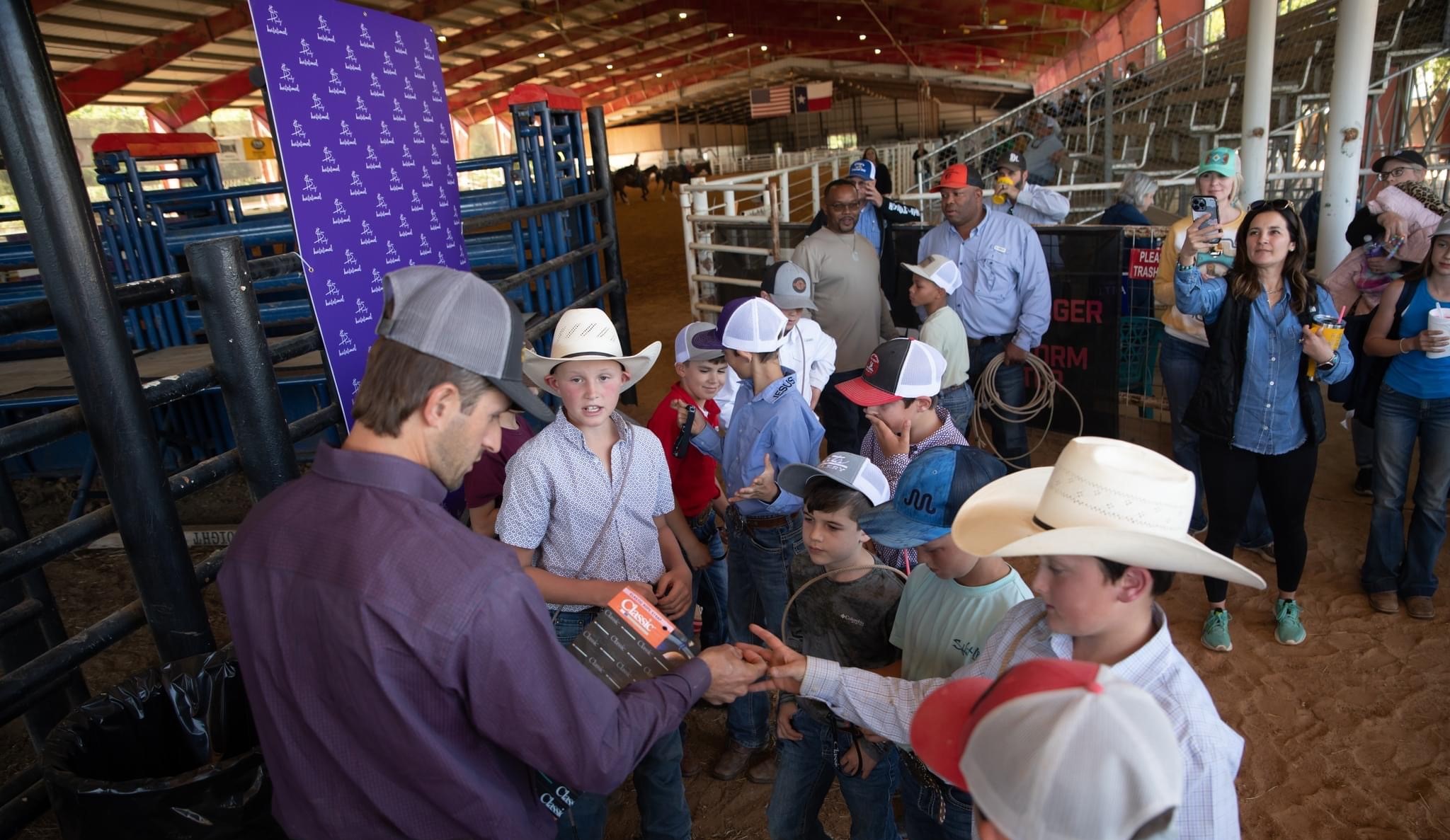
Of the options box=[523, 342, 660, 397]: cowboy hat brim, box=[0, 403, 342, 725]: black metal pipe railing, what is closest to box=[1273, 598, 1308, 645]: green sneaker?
Result: box=[523, 342, 660, 397]: cowboy hat brim

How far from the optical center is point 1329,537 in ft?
15.0

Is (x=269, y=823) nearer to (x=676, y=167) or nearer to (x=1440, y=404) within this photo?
(x=1440, y=404)

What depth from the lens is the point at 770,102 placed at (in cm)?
2308

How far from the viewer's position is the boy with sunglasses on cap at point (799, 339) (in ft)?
Result: 13.4

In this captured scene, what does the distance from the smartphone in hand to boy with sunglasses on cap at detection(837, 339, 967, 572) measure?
1559mm

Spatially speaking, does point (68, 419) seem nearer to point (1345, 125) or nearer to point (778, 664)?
point (778, 664)

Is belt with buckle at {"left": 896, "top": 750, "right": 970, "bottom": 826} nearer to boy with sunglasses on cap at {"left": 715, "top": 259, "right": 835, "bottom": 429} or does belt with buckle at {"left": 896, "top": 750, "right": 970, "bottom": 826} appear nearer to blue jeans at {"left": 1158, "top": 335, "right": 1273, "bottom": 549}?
boy with sunglasses on cap at {"left": 715, "top": 259, "right": 835, "bottom": 429}

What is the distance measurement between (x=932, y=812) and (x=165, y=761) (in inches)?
69.9

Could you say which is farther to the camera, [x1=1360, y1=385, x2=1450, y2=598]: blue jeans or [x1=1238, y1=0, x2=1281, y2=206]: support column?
[x1=1238, y1=0, x2=1281, y2=206]: support column

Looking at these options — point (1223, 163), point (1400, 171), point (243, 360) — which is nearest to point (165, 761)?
point (243, 360)

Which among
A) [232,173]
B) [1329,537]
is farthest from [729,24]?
[1329,537]

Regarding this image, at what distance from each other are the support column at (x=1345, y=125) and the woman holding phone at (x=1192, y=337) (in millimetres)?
2325

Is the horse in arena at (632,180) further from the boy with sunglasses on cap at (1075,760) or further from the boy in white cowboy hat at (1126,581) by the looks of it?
the boy with sunglasses on cap at (1075,760)

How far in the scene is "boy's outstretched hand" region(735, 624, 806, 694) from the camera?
6.18 ft
